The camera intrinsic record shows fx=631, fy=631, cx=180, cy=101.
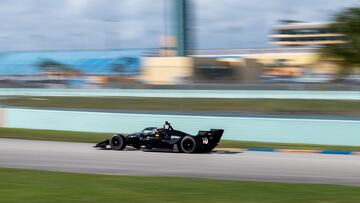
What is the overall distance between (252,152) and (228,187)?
28.4 feet

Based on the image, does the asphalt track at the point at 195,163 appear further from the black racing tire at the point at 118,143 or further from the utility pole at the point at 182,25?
the utility pole at the point at 182,25

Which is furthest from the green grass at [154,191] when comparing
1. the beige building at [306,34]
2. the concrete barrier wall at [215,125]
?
the beige building at [306,34]

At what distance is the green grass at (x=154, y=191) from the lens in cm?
814

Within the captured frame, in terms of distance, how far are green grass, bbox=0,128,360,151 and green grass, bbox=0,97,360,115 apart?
3397 mm

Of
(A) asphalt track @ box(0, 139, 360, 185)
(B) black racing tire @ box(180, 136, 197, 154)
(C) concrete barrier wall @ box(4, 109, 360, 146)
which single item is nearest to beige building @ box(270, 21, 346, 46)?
(C) concrete barrier wall @ box(4, 109, 360, 146)

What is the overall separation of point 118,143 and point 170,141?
5.29 ft

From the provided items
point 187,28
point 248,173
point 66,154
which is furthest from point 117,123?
point 187,28

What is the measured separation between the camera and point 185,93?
104ft

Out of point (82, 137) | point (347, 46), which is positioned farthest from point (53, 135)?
point (347, 46)

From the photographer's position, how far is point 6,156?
16.1 metres

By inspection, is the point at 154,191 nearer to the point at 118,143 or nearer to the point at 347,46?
the point at 118,143

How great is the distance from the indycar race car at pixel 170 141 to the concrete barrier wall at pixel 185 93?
8.73 metres

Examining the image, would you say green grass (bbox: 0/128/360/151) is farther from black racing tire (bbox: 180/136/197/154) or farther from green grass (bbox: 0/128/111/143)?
black racing tire (bbox: 180/136/197/154)

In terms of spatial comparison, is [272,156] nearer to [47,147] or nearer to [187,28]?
[47,147]
